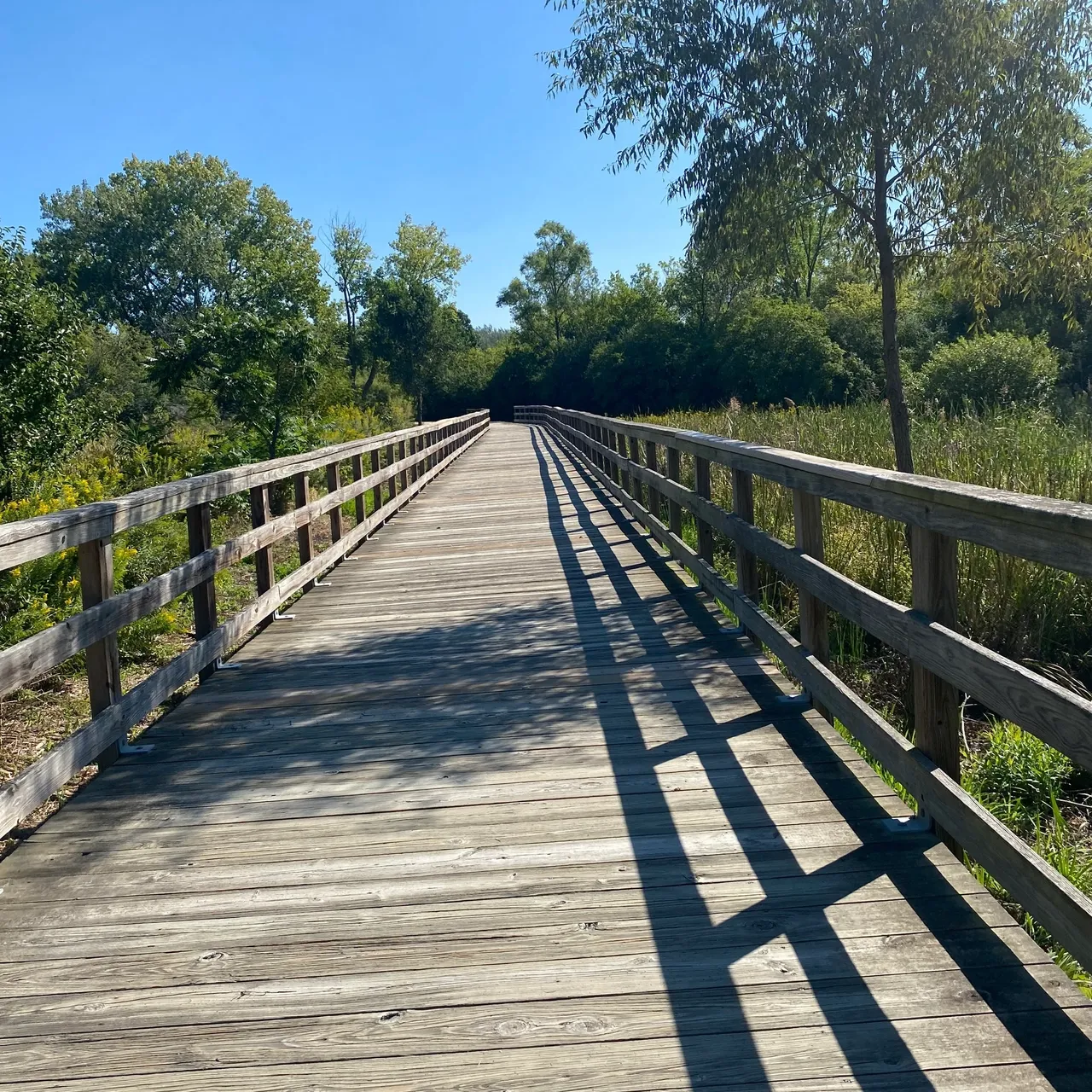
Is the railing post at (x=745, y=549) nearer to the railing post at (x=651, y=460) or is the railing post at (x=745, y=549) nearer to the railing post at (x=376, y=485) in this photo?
the railing post at (x=651, y=460)

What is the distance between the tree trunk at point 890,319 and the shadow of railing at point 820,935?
4.25 meters

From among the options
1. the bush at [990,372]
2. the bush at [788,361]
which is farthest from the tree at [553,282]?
the bush at [990,372]

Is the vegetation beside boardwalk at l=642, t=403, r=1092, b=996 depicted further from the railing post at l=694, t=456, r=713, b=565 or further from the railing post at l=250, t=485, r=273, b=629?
the railing post at l=250, t=485, r=273, b=629

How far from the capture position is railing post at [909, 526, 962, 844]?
2.84m

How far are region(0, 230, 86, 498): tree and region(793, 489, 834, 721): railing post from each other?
9.57 metres

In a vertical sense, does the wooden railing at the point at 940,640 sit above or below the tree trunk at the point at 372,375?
below

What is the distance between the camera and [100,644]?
3.86 meters

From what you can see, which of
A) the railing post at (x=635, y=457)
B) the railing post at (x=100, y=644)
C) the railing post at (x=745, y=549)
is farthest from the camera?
the railing post at (x=635, y=457)

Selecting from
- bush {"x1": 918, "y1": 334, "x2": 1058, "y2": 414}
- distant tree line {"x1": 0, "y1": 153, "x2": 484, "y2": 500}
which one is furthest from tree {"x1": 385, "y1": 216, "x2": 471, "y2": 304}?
bush {"x1": 918, "y1": 334, "x2": 1058, "y2": 414}

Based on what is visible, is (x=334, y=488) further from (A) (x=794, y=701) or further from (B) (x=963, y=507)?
(B) (x=963, y=507)

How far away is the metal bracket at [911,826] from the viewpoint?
9.98 ft

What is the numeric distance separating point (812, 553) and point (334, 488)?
16.8ft

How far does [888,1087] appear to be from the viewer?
6.41 feet

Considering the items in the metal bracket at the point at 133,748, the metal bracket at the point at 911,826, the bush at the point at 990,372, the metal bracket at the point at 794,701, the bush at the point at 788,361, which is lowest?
the metal bracket at the point at 911,826
